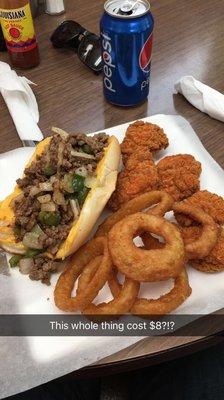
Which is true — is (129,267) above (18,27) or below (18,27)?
below

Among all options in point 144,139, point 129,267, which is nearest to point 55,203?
point 129,267

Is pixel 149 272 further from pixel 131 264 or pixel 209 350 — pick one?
pixel 209 350

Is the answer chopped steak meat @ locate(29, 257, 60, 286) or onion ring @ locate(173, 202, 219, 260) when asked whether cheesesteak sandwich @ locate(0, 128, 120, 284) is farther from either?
onion ring @ locate(173, 202, 219, 260)

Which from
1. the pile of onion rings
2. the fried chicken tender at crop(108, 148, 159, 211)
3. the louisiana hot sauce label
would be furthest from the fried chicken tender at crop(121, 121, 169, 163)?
the louisiana hot sauce label

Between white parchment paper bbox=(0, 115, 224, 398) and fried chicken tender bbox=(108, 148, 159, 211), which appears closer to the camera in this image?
white parchment paper bbox=(0, 115, 224, 398)

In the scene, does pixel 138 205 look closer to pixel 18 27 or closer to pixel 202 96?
pixel 202 96

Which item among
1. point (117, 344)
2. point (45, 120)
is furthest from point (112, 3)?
point (117, 344)
